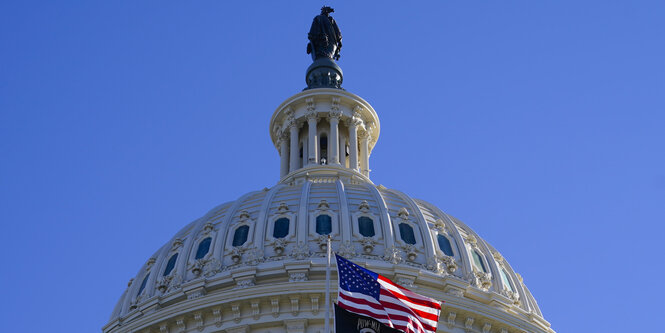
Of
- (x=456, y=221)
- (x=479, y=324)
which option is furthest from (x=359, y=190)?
(x=479, y=324)

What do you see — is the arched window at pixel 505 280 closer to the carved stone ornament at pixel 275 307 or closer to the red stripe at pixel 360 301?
the carved stone ornament at pixel 275 307

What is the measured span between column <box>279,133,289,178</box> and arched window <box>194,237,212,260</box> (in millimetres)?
12701

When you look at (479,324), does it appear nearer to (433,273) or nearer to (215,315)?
(433,273)

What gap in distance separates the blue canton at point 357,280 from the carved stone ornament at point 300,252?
62.1 ft

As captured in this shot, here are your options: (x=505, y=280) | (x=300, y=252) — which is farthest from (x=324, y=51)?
(x=300, y=252)

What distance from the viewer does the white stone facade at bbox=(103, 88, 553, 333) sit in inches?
1863

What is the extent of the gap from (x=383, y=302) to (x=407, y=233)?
913 inches

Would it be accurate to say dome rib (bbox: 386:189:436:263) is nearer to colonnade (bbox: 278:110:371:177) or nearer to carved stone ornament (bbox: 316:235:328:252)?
carved stone ornament (bbox: 316:235:328:252)

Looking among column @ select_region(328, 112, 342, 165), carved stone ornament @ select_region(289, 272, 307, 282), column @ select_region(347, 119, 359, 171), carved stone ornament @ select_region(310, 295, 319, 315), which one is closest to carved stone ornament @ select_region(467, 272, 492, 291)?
carved stone ornament @ select_region(289, 272, 307, 282)

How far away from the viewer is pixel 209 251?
53.3 m

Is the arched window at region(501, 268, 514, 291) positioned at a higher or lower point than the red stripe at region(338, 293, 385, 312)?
higher

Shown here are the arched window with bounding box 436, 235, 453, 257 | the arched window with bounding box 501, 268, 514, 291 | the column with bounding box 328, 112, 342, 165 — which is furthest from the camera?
the column with bounding box 328, 112, 342, 165

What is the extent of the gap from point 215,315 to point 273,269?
336 centimetres

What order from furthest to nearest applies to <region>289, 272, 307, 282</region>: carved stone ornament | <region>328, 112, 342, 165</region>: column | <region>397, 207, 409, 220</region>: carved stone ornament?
<region>328, 112, 342, 165</region>: column, <region>397, 207, 409, 220</region>: carved stone ornament, <region>289, 272, 307, 282</region>: carved stone ornament
